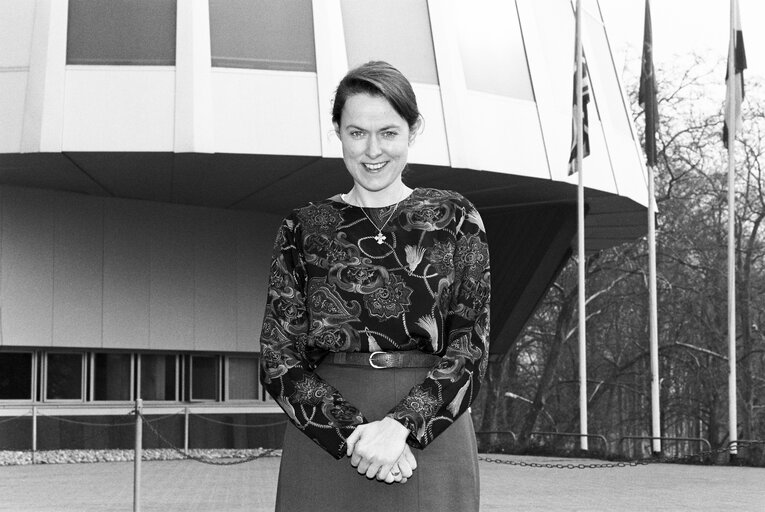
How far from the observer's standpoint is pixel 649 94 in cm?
2136

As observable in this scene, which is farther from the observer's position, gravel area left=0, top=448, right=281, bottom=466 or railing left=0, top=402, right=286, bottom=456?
railing left=0, top=402, right=286, bottom=456

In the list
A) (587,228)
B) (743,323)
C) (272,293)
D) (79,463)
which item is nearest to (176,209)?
(79,463)

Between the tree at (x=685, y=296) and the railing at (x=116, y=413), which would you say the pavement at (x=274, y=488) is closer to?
the railing at (x=116, y=413)

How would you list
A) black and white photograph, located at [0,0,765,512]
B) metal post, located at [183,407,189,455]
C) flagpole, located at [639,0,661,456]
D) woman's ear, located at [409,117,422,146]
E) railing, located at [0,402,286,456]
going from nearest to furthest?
woman's ear, located at [409,117,422,146] → black and white photograph, located at [0,0,765,512] → flagpole, located at [639,0,661,456] → railing, located at [0,402,286,456] → metal post, located at [183,407,189,455]

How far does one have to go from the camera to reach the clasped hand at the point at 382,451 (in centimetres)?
266

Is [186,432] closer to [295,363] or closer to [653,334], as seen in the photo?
[653,334]

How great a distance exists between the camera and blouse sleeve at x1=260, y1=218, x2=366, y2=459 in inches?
109

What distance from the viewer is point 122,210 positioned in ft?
72.0

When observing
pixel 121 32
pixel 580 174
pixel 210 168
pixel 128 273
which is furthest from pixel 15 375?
pixel 580 174

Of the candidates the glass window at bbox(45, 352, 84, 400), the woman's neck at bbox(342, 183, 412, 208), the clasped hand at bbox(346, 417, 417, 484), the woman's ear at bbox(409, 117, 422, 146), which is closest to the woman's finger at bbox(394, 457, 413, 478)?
the clasped hand at bbox(346, 417, 417, 484)

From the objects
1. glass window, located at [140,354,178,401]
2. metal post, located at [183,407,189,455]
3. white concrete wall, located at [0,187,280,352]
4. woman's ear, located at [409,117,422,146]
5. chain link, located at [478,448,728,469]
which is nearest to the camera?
woman's ear, located at [409,117,422,146]

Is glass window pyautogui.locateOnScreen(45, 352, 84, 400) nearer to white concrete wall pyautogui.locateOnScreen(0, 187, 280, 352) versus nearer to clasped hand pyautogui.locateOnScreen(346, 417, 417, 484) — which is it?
white concrete wall pyautogui.locateOnScreen(0, 187, 280, 352)

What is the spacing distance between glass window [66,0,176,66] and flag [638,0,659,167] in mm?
8436

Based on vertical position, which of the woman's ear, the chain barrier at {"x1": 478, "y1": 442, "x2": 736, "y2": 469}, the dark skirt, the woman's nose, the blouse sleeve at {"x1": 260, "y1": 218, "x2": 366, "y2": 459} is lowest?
A: the chain barrier at {"x1": 478, "y1": 442, "x2": 736, "y2": 469}
